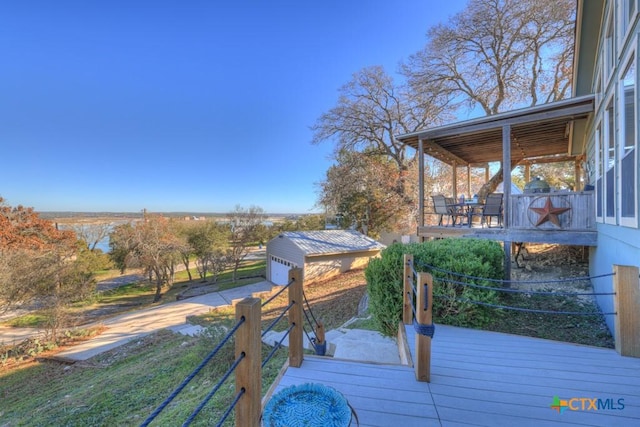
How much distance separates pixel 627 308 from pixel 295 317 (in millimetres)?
3053

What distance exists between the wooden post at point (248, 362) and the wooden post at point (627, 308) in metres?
3.27

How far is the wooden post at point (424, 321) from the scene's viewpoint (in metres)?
2.19

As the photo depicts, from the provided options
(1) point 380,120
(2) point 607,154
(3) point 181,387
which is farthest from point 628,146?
(1) point 380,120

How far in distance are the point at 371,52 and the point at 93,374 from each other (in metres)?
17.2

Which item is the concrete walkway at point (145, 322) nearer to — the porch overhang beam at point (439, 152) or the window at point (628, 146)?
the porch overhang beam at point (439, 152)

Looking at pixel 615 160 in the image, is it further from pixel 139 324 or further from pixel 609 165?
pixel 139 324

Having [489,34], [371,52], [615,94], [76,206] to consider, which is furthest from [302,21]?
[76,206]

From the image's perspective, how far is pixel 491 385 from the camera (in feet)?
7.05

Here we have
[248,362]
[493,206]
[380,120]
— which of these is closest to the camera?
A: [248,362]

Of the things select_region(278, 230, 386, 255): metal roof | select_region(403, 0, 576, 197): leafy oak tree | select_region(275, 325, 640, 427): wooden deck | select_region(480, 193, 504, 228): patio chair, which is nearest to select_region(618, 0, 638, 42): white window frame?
select_region(480, 193, 504, 228): patio chair

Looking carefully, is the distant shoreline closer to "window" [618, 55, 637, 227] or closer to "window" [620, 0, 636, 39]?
"window" [618, 55, 637, 227]

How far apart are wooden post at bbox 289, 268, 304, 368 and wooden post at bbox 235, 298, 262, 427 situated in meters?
0.92

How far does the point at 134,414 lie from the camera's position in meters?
3.95

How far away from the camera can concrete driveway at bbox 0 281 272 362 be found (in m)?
8.72
